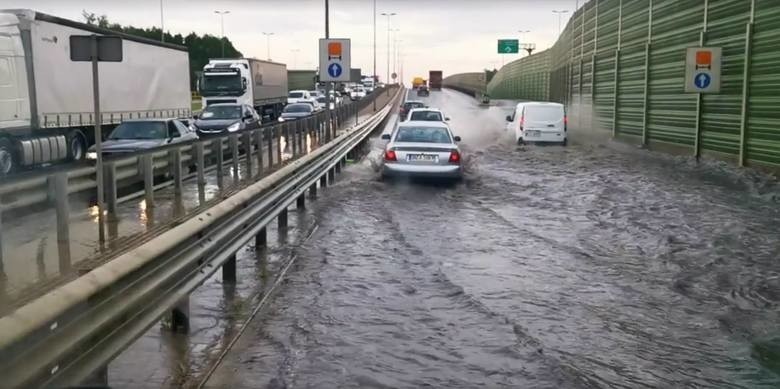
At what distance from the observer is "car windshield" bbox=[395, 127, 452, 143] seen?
19.1 metres

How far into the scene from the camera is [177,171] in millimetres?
13664

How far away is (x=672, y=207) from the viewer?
624 inches

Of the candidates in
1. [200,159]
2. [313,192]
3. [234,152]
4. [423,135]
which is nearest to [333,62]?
[423,135]

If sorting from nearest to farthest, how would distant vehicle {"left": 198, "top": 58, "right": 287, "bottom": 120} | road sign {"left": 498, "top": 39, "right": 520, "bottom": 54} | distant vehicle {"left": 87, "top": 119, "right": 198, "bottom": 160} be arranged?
distant vehicle {"left": 87, "top": 119, "right": 198, "bottom": 160}, distant vehicle {"left": 198, "top": 58, "right": 287, "bottom": 120}, road sign {"left": 498, "top": 39, "right": 520, "bottom": 54}

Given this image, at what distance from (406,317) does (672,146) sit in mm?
21996

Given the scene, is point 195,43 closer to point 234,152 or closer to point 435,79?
point 435,79

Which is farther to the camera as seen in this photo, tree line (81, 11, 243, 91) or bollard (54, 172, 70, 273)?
tree line (81, 11, 243, 91)

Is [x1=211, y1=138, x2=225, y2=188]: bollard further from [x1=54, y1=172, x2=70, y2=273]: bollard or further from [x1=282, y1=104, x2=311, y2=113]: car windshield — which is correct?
[x1=282, y1=104, x2=311, y2=113]: car windshield

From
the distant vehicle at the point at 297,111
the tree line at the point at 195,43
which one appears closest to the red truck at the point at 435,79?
the tree line at the point at 195,43

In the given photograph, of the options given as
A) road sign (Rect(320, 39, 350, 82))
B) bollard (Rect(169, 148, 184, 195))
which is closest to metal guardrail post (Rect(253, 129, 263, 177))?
bollard (Rect(169, 148, 184, 195))

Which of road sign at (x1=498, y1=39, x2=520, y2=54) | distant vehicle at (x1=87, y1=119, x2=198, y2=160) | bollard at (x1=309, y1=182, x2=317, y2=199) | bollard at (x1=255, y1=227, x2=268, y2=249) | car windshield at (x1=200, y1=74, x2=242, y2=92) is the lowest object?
bollard at (x1=309, y1=182, x2=317, y2=199)

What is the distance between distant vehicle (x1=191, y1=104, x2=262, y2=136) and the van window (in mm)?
10142

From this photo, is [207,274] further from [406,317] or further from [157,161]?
[157,161]

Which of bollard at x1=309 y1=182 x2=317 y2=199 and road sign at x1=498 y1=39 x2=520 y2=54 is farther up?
road sign at x1=498 y1=39 x2=520 y2=54
